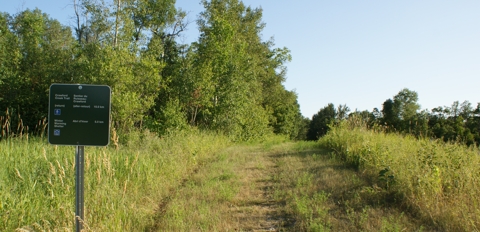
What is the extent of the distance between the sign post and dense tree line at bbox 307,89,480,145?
6.72 meters

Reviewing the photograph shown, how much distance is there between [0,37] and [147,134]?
12871mm

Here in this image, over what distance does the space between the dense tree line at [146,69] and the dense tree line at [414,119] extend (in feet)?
17.7

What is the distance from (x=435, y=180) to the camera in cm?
514

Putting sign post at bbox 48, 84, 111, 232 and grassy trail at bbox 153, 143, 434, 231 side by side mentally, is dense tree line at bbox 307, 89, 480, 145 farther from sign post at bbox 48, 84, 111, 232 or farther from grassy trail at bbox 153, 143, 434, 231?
sign post at bbox 48, 84, 111, 232

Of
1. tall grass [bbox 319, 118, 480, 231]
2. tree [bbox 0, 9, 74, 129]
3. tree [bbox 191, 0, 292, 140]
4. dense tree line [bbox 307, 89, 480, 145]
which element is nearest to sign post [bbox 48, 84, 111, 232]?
tall grass [bbox 319, 118, 480, 231]

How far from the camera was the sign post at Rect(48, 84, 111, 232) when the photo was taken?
3.21 m

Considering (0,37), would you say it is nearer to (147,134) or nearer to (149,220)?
(147,134)

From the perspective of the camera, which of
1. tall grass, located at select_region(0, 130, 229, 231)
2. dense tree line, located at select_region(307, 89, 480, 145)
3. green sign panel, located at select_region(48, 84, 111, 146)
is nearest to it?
green sign panel, located at select_region(48, 84, 111, 146)

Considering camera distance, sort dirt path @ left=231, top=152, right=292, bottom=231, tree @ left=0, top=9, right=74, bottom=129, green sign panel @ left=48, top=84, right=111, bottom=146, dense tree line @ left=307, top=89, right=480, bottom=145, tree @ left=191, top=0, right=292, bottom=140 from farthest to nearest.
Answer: tree @ left=0, top=9, right=74, bottom=129, tree @ left=191, top=0, right=292, bottom=140, dense tree line @ left=307, top=89, right=480, bottom=145, dirt path @ left=231, top=152, right=292, bottom=231, green sign panel @ left=48, top=84, right=111, bottom=146

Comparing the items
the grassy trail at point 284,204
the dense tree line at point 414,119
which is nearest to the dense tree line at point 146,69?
the dense tree line at point 414,119

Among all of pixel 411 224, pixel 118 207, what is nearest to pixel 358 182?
pixel 411 224

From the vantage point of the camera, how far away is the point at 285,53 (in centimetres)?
3047

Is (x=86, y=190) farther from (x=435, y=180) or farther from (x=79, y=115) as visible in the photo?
(x=435, y=180)

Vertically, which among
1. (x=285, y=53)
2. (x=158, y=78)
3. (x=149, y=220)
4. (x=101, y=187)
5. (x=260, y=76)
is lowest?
(x=149, y=220)
